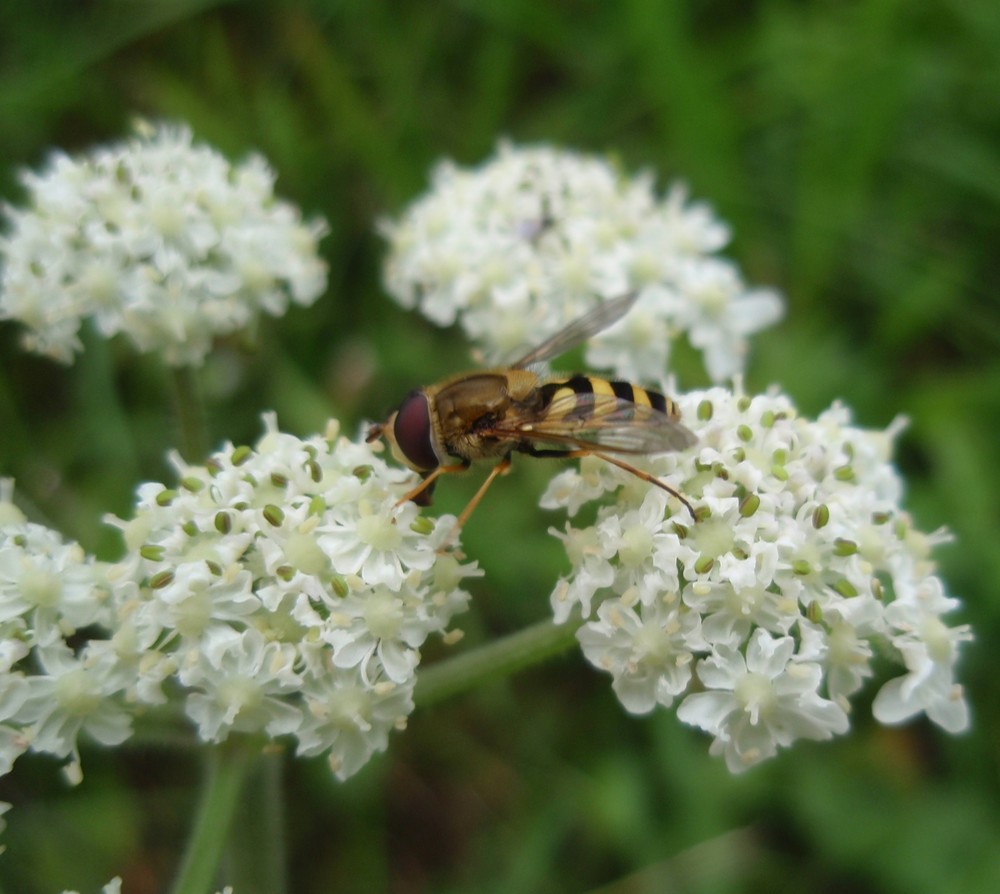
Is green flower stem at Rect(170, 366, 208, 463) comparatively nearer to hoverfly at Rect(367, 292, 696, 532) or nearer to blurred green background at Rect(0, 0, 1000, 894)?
blurred green background at Rect(0, 0, 1000, 894)

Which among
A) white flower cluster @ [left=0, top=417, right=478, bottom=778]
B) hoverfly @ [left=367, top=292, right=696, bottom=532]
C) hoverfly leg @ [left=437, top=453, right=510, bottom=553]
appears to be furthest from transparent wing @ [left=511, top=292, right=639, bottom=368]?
white flower cluster @ [left=0, top=417, right=478, bottom=778]

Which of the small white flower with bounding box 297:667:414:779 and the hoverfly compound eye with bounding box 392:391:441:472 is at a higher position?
the hoverfly compound eye with bounding box 392:391:441:472

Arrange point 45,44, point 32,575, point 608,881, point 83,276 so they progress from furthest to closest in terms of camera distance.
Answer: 1. point 45,44
2. point 608,881
3. point 83,276
4. point 32,575

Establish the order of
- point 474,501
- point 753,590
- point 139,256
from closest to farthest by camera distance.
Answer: point 753,590 → point 474,501 → point 139,256

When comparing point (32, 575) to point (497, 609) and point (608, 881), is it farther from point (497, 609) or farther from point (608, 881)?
point (608, 881)

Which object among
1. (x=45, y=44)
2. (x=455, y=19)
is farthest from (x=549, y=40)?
(x=45, y=44)

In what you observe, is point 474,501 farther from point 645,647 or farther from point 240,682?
point 240,682

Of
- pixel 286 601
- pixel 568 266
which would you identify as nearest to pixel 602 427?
pixel 286 601
